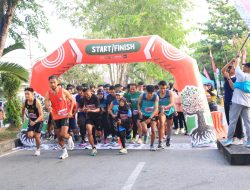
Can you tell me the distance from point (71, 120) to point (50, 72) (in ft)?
5.24

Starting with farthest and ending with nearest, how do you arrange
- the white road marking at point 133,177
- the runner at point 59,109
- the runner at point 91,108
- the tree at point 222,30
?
the tree at point 222,30 → the runner at point 91,108 → the runner at point 59,109 → the white road marking at point 133,177

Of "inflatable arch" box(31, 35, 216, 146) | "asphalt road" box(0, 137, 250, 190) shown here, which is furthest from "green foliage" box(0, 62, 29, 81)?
"asphalt road" box(0, 137, 250, 190)

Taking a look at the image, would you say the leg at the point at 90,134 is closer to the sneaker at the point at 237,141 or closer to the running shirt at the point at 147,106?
the running shirt at the point at 147,106

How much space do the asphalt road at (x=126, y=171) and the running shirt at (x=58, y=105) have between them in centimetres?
101

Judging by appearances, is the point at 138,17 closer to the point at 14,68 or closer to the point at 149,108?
the point at 14,68

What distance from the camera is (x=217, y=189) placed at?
6000mm

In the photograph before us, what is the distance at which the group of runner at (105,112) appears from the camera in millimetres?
9508

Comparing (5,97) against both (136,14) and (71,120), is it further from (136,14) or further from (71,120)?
(136,14)

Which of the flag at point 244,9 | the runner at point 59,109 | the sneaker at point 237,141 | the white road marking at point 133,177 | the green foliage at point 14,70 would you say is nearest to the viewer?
the white road marking at point 133,177

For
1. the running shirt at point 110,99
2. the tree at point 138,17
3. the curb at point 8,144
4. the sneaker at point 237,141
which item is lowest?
the sneaker at point 237,141

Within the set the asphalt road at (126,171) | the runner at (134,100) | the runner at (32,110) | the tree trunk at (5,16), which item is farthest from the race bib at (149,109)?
the tree trunk at (5,16)

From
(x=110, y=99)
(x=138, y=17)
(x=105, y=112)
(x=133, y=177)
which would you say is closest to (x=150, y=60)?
(x=110, y=99)

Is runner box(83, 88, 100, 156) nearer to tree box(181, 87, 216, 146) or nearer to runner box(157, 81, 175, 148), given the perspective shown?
runner box(157, 81, 175, 148)

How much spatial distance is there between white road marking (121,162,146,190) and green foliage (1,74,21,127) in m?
7.86
